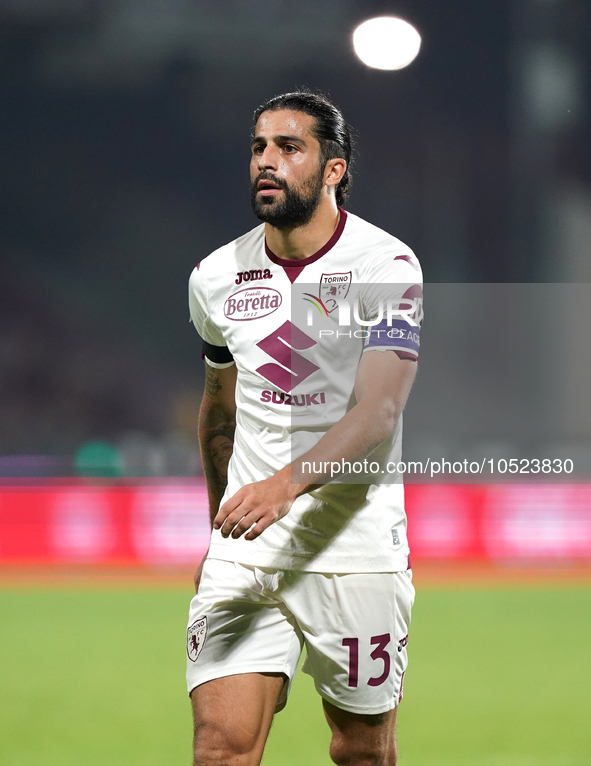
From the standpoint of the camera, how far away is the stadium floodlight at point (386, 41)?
19.7 feet

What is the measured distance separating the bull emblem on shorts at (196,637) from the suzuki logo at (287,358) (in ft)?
1.71

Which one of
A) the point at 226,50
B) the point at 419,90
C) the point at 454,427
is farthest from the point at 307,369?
the point at 226,50

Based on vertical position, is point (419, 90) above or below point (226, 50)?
below

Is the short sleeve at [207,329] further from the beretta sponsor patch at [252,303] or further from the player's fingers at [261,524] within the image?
the player's fingers at [261,524]

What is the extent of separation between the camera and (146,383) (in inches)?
383

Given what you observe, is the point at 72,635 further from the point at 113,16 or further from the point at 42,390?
the point at 113,16

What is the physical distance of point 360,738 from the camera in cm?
179

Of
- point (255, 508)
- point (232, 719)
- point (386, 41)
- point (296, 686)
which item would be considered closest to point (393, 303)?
point (255, 508)

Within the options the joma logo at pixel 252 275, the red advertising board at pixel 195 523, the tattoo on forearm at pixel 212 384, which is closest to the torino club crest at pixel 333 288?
the joma logo at pixel 252 275

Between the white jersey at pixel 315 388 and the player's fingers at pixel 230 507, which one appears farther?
the white jersey at pixel 315 388

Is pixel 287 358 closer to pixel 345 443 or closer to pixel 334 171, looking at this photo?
pixel 345 443

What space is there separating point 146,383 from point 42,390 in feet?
3.91

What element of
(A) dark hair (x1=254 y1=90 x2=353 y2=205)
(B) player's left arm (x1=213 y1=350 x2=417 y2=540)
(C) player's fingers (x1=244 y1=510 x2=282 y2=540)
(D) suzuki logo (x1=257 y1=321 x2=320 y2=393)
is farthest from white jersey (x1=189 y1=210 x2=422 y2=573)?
(C) player's fingers (x1=244 y1=510 x2=282 y2=540)

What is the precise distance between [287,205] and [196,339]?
8495mm
